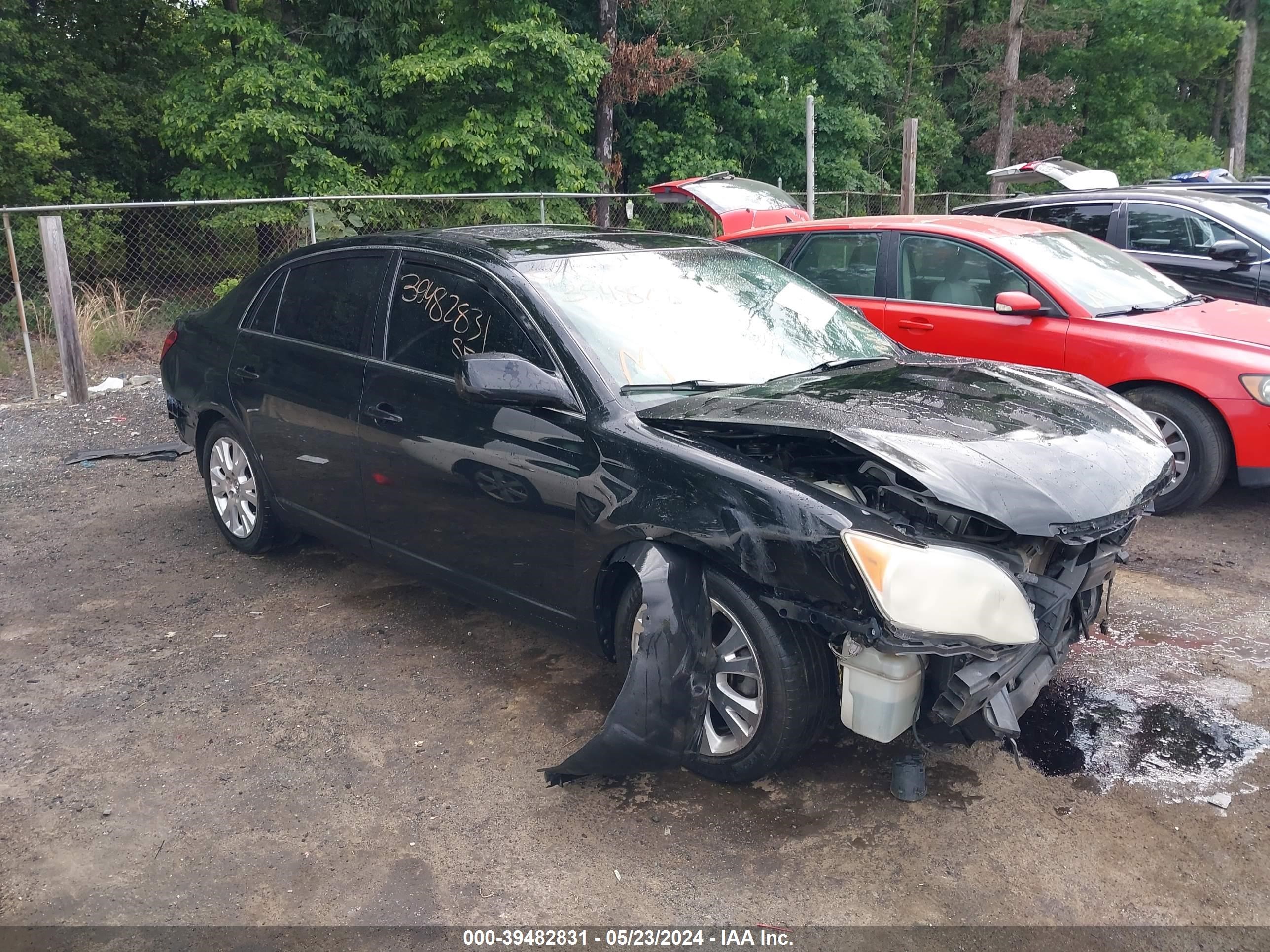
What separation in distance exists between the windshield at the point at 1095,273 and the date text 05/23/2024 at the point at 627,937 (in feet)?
15.5

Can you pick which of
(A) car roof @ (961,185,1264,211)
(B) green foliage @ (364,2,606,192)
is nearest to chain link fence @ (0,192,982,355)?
(B) green foliage @ (364,2,606,192)

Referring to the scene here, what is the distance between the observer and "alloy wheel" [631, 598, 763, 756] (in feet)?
10.4

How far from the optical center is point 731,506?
10.2 feet

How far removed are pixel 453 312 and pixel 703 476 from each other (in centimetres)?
147

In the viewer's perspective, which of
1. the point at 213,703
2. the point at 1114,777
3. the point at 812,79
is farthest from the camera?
the point at 812,79

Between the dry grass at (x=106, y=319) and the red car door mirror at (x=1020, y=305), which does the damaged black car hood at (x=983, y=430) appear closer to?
the red car door mirror at (x=1020, y=305)

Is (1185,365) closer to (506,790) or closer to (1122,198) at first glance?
(1122,198)

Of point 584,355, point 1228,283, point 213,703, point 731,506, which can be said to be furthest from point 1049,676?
point 1228,283

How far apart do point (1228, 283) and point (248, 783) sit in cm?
786

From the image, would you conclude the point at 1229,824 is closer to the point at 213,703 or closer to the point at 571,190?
the point at 213,703

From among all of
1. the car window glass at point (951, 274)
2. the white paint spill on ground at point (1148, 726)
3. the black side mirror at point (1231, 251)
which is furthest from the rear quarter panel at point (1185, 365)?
Answer: the black side mirror at point (1231, 251)

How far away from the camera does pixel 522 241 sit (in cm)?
440

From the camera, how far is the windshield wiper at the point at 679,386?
364cm

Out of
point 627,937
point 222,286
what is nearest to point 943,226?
point 627,937
